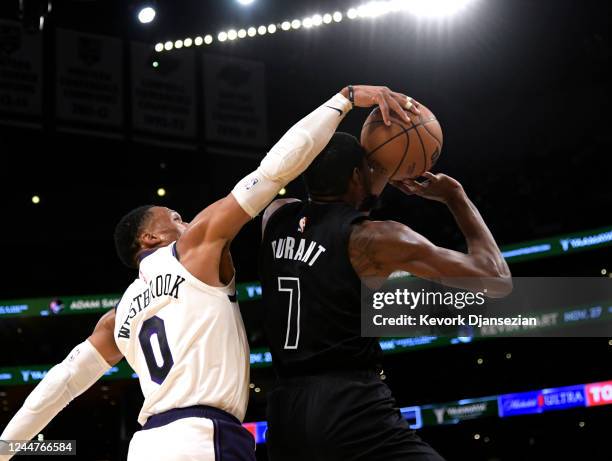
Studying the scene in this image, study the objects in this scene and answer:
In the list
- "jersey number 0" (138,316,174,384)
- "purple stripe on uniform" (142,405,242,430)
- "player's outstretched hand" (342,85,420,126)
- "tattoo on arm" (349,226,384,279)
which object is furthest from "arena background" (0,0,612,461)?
"purple stripe on uniform" (142,405,242,430)

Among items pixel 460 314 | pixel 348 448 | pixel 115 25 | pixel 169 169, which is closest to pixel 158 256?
pixel 348 448

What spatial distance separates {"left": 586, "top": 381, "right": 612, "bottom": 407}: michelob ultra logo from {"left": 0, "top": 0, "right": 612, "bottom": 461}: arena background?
0.18 feet

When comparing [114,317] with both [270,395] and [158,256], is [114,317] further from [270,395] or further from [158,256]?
[270,395]

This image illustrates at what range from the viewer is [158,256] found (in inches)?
134

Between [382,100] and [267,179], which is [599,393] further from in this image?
[267,179]

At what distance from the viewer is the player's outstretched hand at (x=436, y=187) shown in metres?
3.74

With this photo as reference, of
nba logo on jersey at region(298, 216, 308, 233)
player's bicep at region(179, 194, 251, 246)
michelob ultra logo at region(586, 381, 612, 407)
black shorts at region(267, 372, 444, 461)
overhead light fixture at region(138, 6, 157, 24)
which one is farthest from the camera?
michelob ultra logo at region(586, 381, 612, 407)

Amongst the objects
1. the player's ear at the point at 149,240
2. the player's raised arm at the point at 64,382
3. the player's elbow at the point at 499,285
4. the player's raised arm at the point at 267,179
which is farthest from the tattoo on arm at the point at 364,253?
the player's raised arm at the point at 64,382

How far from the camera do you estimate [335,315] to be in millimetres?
3170

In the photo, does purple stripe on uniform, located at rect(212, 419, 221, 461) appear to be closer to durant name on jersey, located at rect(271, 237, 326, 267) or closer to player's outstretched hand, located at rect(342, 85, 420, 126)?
durant name on jersey, located at rect(271, 237, 326, 267)

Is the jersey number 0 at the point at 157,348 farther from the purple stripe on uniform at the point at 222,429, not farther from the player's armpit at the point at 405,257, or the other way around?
the player's armpit at the point at 405,257

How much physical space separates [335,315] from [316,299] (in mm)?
100

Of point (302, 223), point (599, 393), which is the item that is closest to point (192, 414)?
point (302, 223)

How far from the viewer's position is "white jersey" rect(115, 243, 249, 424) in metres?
3.13
